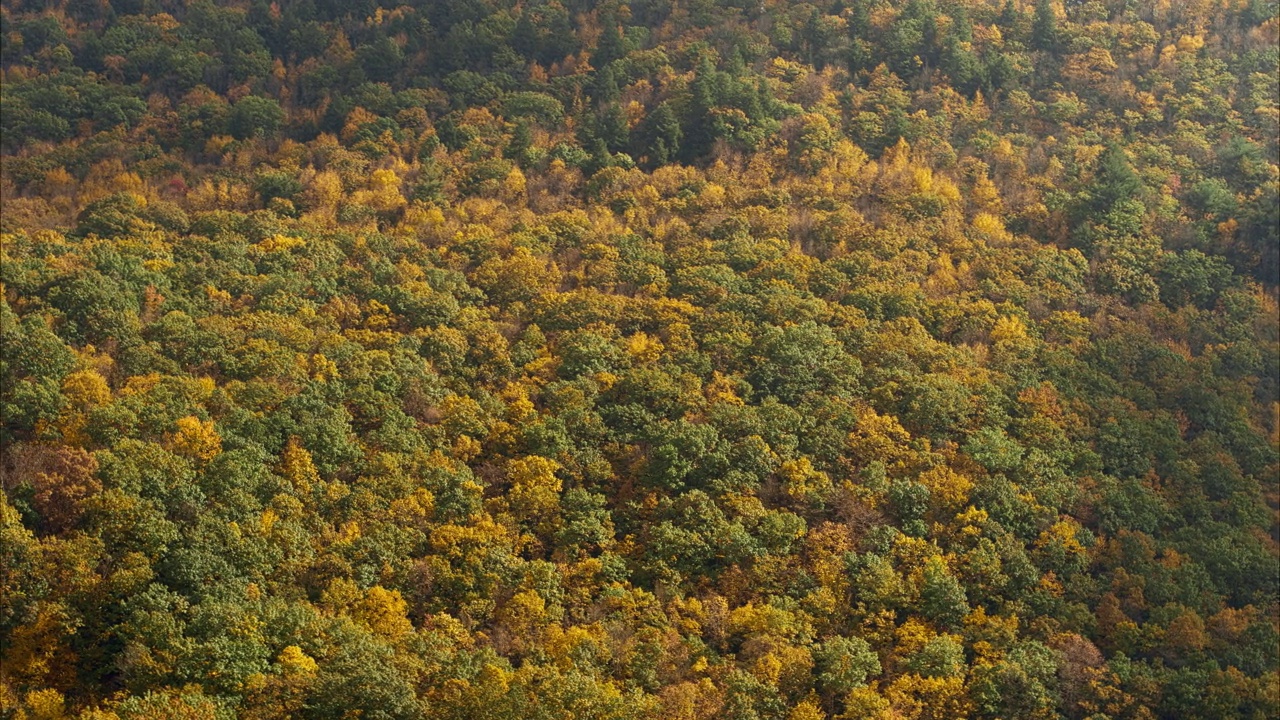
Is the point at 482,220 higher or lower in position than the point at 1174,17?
lower

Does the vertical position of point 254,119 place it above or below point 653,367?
above

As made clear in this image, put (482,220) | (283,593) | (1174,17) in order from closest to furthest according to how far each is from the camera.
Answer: (283,593) < (482,220) < (1174,17)

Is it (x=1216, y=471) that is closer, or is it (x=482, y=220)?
(x=1216, y=471)

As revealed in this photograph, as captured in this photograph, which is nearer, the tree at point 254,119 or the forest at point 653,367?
the forest at point 653,367

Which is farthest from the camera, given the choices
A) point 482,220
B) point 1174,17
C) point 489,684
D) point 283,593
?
point 1174,17

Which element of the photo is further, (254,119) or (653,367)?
(254,119)

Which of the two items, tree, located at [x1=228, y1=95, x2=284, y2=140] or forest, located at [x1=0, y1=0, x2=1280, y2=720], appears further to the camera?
tree, located at [x1=228, y1=95, x2=284, y2=140]

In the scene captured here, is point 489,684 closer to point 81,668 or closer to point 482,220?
point 81,668

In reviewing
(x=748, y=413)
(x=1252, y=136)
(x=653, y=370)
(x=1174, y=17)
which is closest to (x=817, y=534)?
(x=748, y=413)
